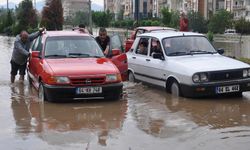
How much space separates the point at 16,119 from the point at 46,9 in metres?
50.0

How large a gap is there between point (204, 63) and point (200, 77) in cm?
55

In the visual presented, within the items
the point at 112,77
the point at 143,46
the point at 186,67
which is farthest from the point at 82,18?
the point at 112,77

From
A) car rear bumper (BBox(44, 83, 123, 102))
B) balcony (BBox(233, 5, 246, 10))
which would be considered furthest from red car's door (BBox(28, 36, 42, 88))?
balcony (BBox(233, 5, 246, 10))

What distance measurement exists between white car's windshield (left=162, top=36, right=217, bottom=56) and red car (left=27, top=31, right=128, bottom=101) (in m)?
1.66

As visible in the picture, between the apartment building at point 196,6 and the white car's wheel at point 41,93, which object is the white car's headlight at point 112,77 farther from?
the apartment building at point 196,6

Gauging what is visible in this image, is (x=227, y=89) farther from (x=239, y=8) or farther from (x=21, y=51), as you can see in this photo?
(x=239, y=8)

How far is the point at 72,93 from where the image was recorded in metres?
10.2

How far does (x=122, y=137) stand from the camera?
7.60 meters

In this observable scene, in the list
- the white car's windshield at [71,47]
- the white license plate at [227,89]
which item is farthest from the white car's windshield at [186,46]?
the white car's windshield at [71,47]

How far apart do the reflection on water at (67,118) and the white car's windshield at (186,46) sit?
6.25 ft

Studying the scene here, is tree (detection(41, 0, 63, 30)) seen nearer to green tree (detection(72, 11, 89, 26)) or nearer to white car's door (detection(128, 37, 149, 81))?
green tree (detection(72, 11, 89, 26))

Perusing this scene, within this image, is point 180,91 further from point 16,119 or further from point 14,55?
point 14,55

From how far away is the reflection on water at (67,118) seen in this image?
306 inches

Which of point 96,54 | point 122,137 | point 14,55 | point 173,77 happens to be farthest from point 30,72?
point 122,137
